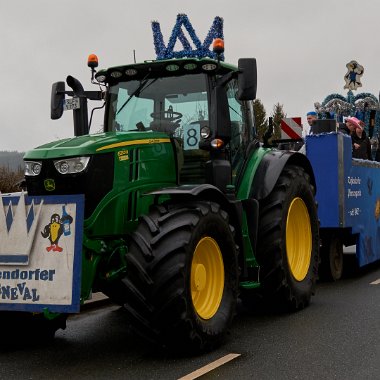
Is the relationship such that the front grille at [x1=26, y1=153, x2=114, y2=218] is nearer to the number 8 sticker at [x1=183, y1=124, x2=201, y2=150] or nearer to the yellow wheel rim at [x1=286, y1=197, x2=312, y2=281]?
the number 8 sticker at [x1=183, y1=124, x2=201, y2=150]

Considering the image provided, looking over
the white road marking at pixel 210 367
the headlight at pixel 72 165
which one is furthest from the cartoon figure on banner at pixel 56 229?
the white road marking at pixel 210 367

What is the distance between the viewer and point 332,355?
5.27 meters

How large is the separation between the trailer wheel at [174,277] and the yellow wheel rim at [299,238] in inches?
79.0

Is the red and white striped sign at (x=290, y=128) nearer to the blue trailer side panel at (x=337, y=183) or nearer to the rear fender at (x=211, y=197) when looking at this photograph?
the blue trailer side panel at (x=337, y=183)

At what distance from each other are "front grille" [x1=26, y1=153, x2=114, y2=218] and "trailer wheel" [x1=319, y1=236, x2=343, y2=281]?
15.1 ft

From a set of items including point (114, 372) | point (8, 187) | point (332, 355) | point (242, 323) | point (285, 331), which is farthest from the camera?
point (8, 187)

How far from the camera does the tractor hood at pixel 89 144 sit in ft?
17.5

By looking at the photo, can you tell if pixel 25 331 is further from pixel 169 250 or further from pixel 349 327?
pixel 349 327

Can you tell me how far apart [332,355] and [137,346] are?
1632 mm

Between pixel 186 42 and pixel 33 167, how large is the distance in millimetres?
2341

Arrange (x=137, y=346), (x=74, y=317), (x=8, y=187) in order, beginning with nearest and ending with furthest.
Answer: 1. (x=137, y=346)
2. (x=74, y=317)
3. (x=8, y=187)

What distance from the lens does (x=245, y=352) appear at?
17.8 ft

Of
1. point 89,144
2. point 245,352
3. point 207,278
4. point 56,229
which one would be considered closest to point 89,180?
point 89,144

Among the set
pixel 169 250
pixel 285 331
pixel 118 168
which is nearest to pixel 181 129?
pixel 118 168
